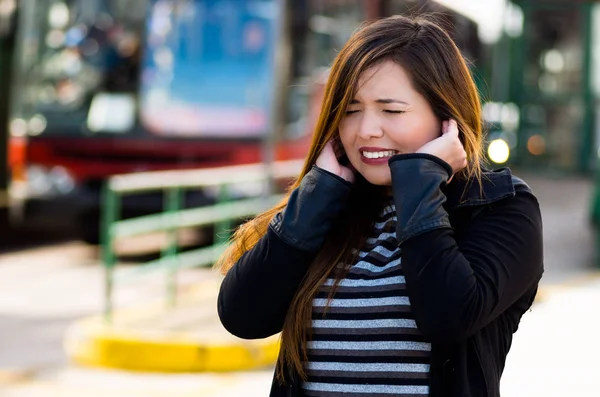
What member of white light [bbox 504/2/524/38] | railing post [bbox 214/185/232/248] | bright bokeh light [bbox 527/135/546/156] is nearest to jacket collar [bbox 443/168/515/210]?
railing post [bbox 214/185/232/248]

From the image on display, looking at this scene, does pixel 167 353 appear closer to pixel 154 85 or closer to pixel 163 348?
pixel 163 348

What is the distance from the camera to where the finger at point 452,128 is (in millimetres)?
2008

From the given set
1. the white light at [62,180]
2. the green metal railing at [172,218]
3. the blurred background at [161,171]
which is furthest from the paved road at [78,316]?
the white light at [62,180]

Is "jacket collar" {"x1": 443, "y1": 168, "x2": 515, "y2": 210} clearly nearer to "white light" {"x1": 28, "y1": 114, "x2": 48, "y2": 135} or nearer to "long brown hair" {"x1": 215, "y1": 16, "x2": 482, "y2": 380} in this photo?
"long brown hair" {"x1": 215, "y1": 16, "x2": 482, "y2": 380}

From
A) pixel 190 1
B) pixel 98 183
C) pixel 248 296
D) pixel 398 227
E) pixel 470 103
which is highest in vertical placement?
pixel 190 1

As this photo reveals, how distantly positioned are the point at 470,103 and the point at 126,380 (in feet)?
15.7

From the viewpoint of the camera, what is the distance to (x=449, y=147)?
2.00m

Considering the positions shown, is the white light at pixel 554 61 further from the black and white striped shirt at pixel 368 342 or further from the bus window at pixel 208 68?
the black and white striped shirt at pixel 368 342

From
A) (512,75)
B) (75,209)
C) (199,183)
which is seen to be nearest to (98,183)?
(75,209)

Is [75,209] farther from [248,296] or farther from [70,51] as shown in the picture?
[248,296]

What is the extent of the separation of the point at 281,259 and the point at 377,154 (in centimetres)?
25

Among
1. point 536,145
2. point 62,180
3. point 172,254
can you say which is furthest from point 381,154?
point 536,145

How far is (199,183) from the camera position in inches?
309

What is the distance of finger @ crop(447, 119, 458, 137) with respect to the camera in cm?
201
